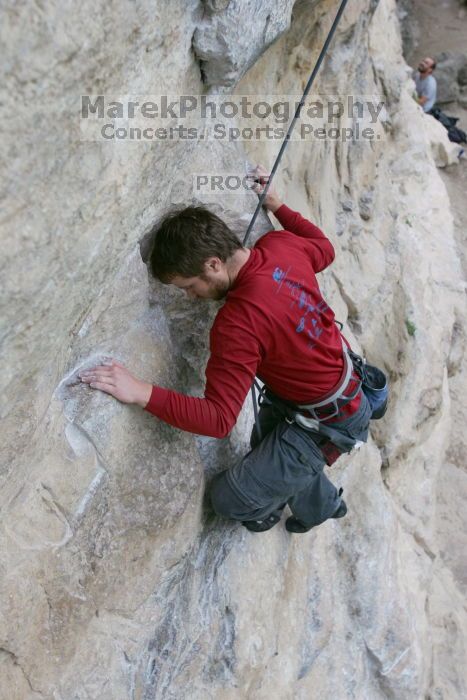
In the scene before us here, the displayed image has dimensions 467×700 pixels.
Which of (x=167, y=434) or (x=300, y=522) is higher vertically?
(x=167, y=434)

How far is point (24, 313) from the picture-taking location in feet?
5.20

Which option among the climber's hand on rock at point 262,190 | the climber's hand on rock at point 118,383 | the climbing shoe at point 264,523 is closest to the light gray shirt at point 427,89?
the climber's hand on rock at point 262,190

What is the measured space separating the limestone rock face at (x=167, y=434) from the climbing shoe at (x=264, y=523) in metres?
0.11

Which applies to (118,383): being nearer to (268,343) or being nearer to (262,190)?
(268,343)

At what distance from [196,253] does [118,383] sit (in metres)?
0.57

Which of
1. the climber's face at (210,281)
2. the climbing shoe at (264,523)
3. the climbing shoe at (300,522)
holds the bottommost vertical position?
the climbing shoe at (300,522)

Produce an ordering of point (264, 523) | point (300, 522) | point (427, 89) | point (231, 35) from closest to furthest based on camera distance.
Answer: point (231, 35) < point (264, 523) < point (300, 522) < point (427, 89)

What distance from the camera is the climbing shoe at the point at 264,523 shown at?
118 inches

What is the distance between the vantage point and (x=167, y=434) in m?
2.58

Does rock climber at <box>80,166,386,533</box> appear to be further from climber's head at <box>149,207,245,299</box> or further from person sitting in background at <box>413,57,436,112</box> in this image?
person sitting in background at <box>413,57,436,112</box>

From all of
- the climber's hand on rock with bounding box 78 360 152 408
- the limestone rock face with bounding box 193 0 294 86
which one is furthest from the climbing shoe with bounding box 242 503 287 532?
the limestone rock face with bounding box 193 0 294 86

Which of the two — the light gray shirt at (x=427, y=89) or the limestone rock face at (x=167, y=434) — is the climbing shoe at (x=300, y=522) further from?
the light gray shirt at (x=427, y=89)

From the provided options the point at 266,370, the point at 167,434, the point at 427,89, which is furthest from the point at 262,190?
the point at 427,89

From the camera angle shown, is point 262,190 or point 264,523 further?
point 262,190
